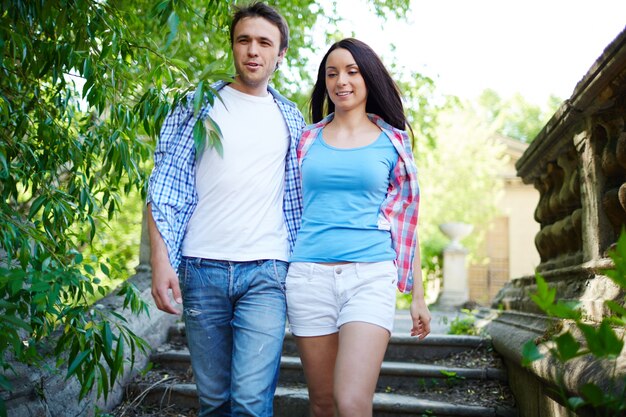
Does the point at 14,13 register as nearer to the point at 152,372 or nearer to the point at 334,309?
the point at 334,309

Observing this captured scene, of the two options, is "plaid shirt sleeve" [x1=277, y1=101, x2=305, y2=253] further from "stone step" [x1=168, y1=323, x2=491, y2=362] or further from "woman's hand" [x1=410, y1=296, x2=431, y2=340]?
"stone step" [x1=168, y1=323, x2=491, y2=362]

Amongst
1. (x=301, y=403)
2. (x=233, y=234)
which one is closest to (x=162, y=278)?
(x=233, y=234)

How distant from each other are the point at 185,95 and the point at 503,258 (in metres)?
21.9

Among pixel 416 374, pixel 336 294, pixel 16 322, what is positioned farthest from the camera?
pixel 416 374

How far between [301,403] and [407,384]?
84 centimetres

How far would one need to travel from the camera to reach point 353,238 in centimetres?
254

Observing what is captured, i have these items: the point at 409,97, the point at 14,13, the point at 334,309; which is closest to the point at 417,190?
the point at 334,309

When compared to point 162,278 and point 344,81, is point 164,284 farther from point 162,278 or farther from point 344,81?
point 344,81

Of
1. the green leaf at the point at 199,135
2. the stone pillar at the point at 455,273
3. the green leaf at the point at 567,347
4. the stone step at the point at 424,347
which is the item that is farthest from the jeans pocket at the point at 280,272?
the stone pillar at the point at 455,273

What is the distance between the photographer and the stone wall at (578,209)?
2.77 metres

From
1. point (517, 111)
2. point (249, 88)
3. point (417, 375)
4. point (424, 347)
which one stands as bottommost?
point (417, 375)

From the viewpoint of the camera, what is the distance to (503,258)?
23.1m

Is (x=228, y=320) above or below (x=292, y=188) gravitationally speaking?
below

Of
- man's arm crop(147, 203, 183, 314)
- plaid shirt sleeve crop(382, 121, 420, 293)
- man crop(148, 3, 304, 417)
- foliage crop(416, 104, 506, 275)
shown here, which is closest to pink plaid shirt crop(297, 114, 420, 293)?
plaid shirt sleeve crop(382, 121, 420, 293)
